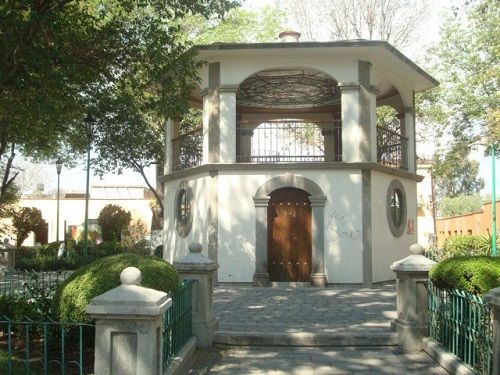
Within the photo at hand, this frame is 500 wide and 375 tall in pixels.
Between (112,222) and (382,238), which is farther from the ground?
(112,222)

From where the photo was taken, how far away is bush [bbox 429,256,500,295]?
6656mm

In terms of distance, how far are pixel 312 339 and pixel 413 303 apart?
5.25 feet

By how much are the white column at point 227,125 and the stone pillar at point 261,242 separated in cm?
148

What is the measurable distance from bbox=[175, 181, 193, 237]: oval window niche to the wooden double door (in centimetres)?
259

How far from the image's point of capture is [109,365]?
183 inches

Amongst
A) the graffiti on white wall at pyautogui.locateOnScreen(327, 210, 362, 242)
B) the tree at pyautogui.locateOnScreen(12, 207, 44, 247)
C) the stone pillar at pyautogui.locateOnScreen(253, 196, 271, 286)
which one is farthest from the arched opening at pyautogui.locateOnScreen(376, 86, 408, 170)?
the tree at pyautogui.locateOnScreen(12, 207, 44, 247)

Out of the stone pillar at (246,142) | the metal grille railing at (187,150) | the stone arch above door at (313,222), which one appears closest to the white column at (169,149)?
the metal grille railing at (187,150)

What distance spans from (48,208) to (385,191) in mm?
40889

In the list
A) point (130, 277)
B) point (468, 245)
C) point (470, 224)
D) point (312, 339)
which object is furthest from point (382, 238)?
point (470, 224)

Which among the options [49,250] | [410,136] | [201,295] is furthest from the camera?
[49,250]

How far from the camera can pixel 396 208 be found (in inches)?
683

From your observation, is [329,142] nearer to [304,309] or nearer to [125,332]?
[304,309]

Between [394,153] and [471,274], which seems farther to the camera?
[394,153]

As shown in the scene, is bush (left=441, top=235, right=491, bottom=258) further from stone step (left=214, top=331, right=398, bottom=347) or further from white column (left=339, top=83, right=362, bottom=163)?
stone step (left=214, top=331, right=398, bottom=347)
